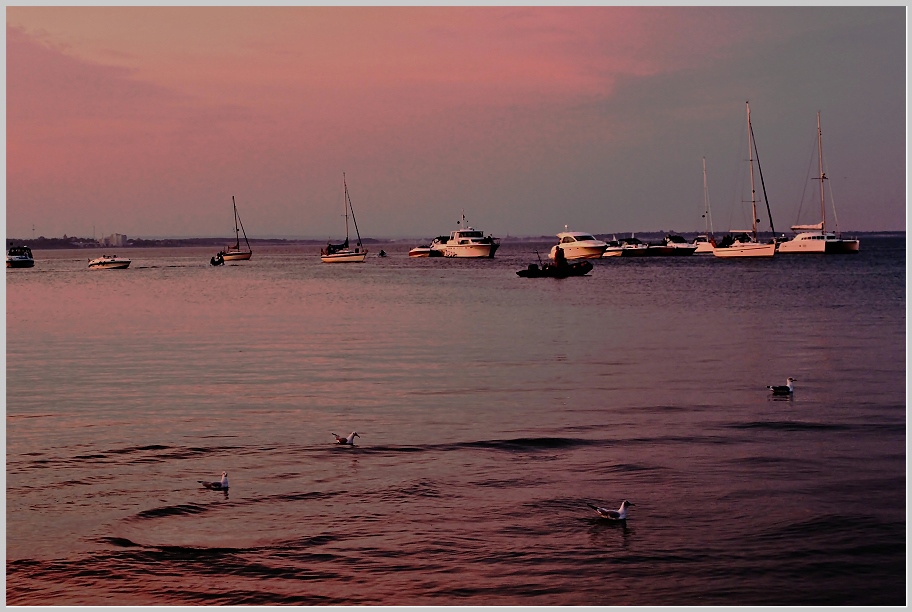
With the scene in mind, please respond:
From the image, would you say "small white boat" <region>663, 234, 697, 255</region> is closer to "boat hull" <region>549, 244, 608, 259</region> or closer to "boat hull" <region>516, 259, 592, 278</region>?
"boat hull" <region>549, 244, 608, 259</region>

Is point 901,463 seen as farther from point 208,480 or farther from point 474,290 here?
point 474,290

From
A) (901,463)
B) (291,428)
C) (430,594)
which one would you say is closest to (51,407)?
(291,428)

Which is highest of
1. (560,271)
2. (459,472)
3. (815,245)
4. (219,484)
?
(815,245)

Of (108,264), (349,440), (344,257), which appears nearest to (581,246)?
(344,257)

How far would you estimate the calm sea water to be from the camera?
11.1 metres

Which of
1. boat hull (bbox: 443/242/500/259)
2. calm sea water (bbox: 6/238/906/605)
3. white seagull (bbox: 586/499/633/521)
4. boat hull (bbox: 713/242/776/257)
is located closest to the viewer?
calm sea water (bbox: 6/238/906/605)

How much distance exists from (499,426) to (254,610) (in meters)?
9.29

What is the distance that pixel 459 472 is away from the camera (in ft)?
50.5

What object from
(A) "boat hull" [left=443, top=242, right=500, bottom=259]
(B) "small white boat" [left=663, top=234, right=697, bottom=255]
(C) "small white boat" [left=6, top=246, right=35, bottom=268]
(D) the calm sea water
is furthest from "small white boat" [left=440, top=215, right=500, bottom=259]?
(D) the calm sea water

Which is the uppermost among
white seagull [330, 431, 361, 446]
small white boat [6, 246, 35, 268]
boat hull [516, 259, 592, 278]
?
small white boat [6, 246, 35, 268]

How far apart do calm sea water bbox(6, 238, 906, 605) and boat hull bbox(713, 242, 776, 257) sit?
82.7 metres

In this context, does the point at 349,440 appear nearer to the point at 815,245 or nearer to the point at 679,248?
the point at 815,245

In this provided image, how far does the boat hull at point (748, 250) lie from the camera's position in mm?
114688

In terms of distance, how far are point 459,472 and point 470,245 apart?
12685cm
